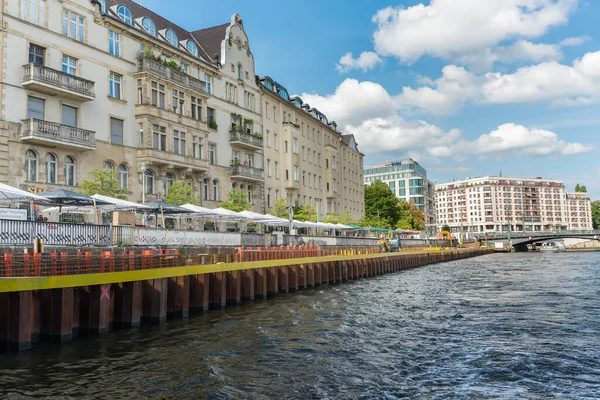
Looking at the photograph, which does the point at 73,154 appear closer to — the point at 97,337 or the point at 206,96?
the point at 206,96

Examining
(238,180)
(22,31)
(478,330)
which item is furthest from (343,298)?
(238,180)

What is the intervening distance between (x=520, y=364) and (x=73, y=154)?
3355 cm

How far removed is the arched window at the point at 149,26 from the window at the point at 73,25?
759 centimetres

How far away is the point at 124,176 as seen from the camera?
42406 mm

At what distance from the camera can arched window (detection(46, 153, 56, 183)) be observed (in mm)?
36094

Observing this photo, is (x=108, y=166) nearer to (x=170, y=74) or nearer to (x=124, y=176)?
(x=124, y=176)

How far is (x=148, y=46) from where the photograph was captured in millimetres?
45938

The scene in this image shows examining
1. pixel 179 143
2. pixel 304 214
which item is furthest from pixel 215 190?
pixel 304 214

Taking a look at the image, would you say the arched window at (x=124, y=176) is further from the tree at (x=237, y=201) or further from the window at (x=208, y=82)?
the window at (x=208, y=82)

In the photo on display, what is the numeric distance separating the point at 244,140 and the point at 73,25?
2212 centimetres

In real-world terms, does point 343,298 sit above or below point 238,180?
below

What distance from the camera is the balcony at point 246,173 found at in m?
55.7

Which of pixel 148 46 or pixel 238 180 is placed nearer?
pixel 148 46

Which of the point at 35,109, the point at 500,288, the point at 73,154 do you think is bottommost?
the point at 500,288
